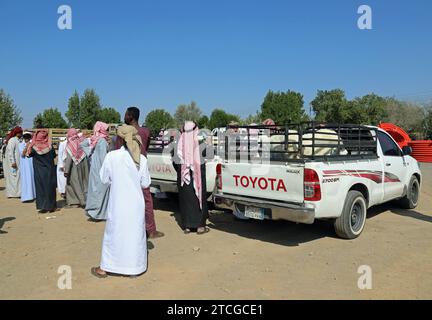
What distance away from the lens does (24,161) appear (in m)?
10.8

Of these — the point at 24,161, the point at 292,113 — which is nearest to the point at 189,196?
the point at 24,161

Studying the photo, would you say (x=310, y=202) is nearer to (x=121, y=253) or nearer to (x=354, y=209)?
(x=354, y=209)

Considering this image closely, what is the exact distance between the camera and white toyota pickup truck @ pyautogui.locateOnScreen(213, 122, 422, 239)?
222 inches

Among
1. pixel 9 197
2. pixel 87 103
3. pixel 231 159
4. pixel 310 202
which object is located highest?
pixel 87 103

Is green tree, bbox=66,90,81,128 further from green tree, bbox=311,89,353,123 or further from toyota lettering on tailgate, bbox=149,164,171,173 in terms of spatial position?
toyota lettering on tailgate, bbox=149,164,171,173

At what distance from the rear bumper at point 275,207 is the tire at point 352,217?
818mm

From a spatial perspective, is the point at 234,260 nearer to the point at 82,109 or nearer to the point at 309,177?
the point at 309,177

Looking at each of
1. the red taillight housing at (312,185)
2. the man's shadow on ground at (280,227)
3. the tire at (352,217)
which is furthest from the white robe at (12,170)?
the tire at (352,217)

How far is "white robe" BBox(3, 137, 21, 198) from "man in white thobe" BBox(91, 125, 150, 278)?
25.2 feet

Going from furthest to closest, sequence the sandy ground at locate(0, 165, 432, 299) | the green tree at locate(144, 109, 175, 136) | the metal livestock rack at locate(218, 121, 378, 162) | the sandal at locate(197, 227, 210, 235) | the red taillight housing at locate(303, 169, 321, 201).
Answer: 1. the green tree at locate(144, 109, 175, 136)
2. the sandal at locate(197, 227, 210, 235)
3. the metal livestock rack at locate(218, 121, 378, 162)
4. the red taillight housing at locate(303, 169, 321, 201)
5. the sandy ground at locate(0, 165, 432, 299)

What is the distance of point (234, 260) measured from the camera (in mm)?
5398

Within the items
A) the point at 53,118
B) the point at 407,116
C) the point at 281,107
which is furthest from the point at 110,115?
the point at 407,116

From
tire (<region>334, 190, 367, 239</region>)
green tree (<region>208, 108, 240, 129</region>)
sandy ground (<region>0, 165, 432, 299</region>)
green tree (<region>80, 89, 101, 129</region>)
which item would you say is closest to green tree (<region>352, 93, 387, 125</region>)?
green tree (<region>208, 108, 240, 129</region>)
